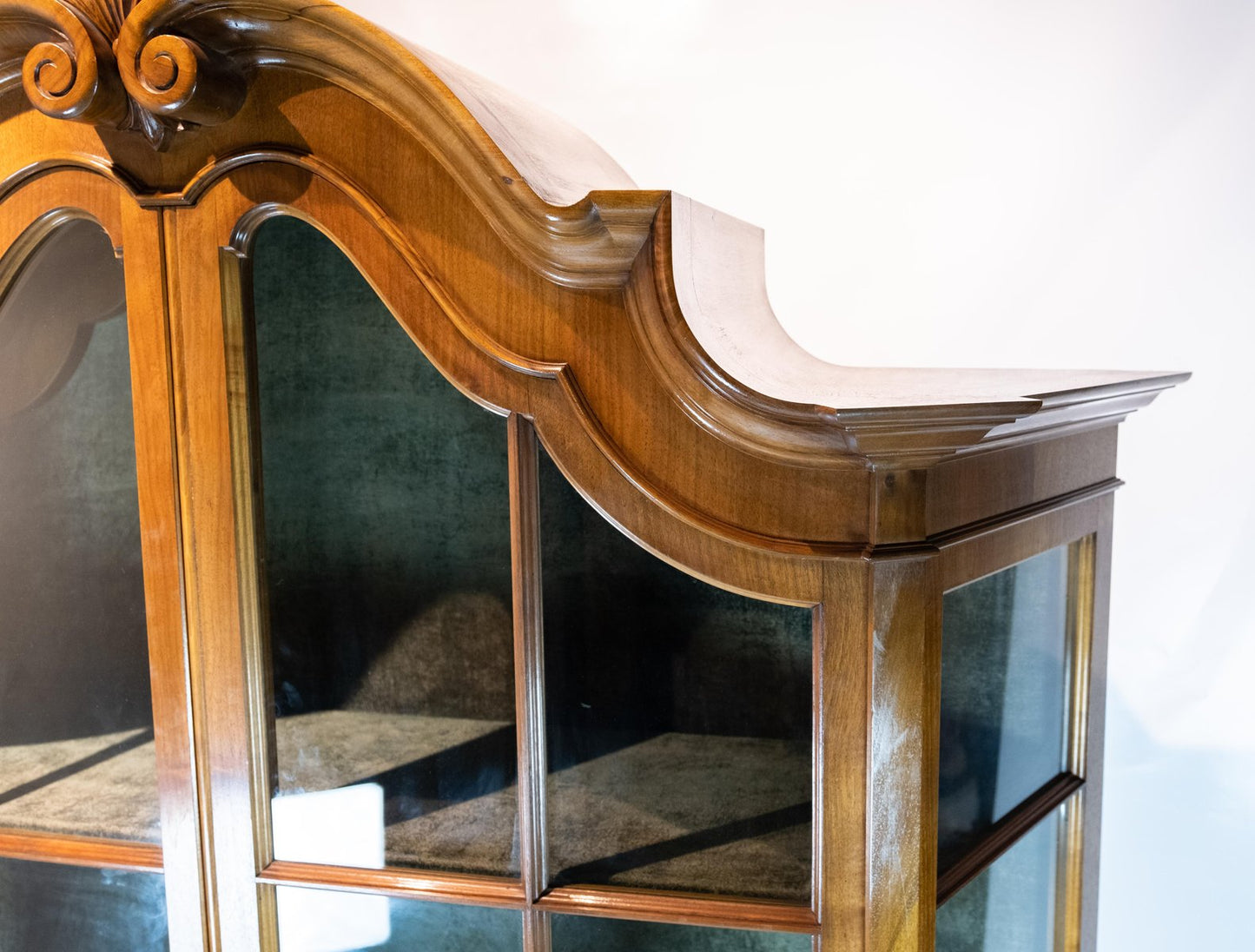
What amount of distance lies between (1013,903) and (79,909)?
2.14 ft

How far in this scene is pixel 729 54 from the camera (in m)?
1.25

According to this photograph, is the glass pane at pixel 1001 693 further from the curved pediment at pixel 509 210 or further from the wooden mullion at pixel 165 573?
the wooden mullion at pixel 165 573

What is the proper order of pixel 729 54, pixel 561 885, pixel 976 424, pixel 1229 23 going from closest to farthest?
pixel 976 424, pixel 561 885, pixel 1229 23, pixel 729 54

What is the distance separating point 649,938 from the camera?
65 cm

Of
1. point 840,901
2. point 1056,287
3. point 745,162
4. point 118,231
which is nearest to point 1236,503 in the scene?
point 1056,287

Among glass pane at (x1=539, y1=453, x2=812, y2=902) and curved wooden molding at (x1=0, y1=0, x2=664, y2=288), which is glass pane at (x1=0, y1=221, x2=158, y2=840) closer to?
curved wooden molding at (x1=0, y1=0, x2=664, y2=288)

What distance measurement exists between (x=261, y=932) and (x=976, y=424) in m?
0.54

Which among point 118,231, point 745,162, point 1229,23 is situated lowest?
point 118,231

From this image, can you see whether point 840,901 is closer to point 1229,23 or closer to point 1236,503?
point 1236,503

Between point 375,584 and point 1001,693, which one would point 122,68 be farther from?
point 1001,693

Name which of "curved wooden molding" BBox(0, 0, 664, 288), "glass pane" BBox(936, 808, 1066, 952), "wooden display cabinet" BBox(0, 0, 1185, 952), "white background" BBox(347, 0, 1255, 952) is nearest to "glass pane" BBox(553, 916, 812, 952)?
"wooden display cabinet" BBox(0, 0, 1185, 952)

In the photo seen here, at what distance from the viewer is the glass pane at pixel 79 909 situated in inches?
29.2

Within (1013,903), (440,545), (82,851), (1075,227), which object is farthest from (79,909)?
(1075,227)

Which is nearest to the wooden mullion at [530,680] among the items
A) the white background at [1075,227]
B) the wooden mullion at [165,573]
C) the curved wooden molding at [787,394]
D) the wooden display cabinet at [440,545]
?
the wooden display cabinet at [440,545]
